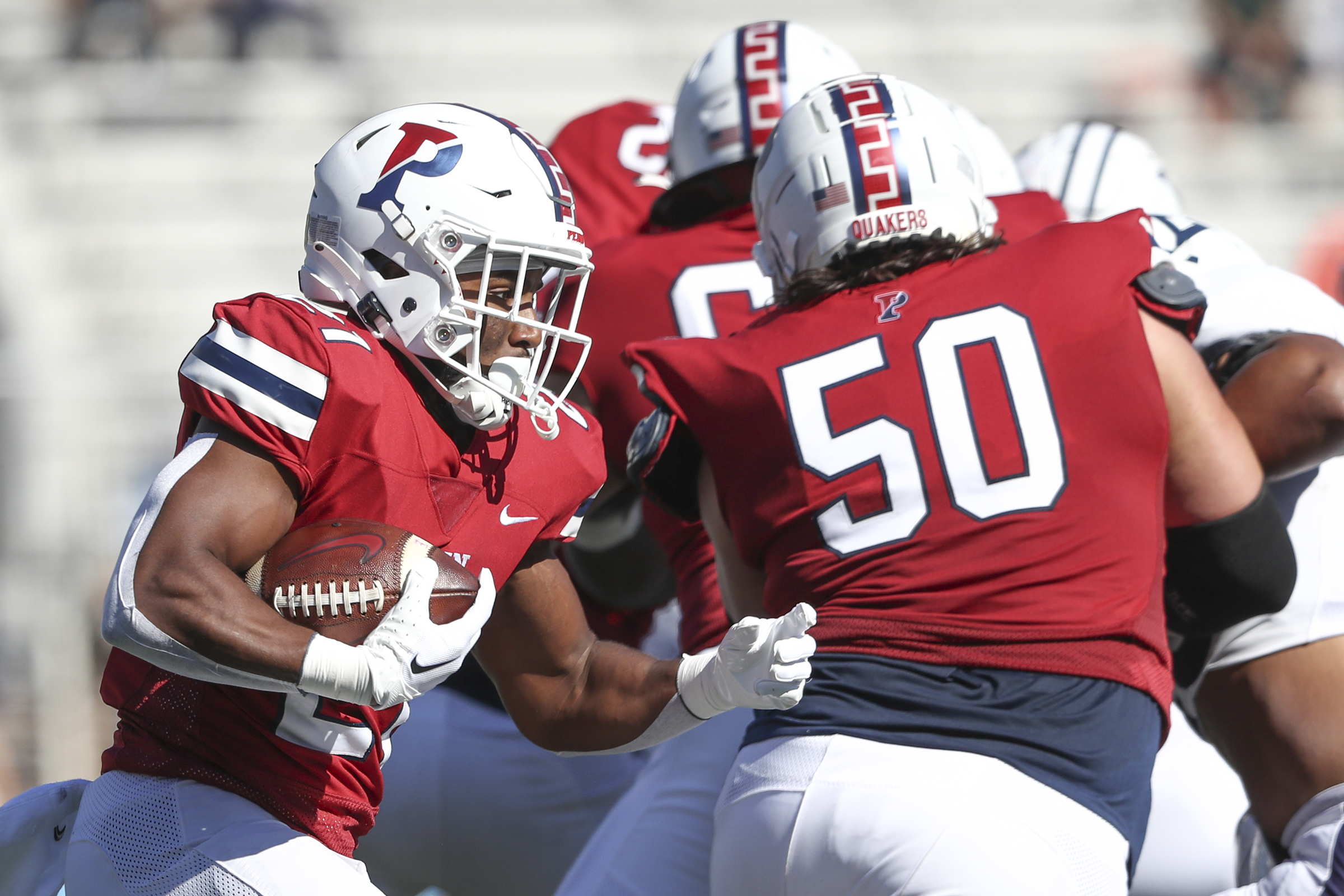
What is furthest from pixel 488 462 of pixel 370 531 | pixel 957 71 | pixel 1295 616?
pixel 957 71

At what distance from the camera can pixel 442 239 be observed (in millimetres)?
2234

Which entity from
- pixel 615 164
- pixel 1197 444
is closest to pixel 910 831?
pixel 1197 444

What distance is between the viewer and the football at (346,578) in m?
1.88

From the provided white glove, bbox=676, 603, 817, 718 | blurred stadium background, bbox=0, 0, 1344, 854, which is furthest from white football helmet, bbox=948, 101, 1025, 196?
blurred stadium background, bbox=0, 0, 1344, 854

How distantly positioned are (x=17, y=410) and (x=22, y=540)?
565mm

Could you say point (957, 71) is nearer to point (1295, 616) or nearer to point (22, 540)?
point (22, 540)

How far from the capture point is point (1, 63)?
32.4 ft

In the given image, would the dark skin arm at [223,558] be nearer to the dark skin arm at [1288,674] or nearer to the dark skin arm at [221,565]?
the dark skin arm at [221,565]

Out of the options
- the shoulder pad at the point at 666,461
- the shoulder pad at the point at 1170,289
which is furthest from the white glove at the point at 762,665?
the shoulder pad at the point at 1170,289

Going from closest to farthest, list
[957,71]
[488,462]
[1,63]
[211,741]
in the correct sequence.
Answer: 1. [211,741]
2. [488,462]
3. [1,63]
4. [957,71]

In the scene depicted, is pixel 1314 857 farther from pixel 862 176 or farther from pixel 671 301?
pixel 671 301

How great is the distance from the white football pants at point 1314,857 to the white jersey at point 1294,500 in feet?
0.94

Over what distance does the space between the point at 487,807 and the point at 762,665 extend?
5.34 feet

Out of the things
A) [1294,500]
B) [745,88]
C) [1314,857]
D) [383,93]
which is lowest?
[383,93]
